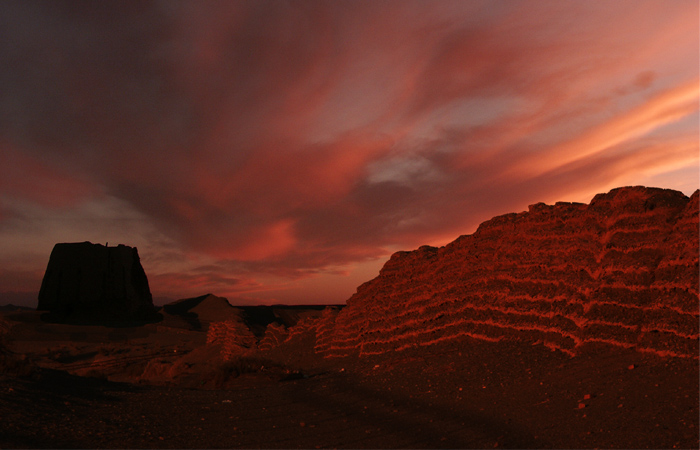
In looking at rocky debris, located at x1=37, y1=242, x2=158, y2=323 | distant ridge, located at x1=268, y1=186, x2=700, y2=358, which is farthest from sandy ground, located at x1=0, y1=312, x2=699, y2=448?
rocky debris, located at x1=37, y1=242, x2=158, y2=323

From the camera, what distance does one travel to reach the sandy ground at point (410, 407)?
5461 mm

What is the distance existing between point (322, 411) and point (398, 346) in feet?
16.7

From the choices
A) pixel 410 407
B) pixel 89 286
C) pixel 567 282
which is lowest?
pixel 410 407

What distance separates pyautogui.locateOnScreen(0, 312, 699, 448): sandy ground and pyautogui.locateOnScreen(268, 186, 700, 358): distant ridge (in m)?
0.43

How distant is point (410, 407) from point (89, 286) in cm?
4425

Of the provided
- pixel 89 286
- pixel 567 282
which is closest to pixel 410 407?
pixel 567 282

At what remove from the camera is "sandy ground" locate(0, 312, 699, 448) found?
5461mm

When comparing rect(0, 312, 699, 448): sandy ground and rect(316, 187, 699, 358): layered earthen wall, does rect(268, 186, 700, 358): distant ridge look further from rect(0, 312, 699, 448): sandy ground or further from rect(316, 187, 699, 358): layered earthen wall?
rect(0, 312, 699, 448): sandy ground

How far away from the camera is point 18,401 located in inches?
267

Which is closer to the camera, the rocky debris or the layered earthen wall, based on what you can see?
the layered earthen wall

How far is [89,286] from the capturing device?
43.3 metres

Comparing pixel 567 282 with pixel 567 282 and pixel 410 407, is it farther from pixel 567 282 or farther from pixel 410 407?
pixel 410 407

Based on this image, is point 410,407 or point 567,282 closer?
point 410,407

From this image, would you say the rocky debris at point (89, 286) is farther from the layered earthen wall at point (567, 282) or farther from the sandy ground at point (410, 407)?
the layered earthen wall at point (567, 282)
